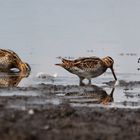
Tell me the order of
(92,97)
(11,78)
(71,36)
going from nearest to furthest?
(92,97) < (11,78) < (71,36)

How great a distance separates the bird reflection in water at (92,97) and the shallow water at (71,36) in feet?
0.63

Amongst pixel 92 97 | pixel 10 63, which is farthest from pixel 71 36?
pixel 92 97

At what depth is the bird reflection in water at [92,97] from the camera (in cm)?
1252

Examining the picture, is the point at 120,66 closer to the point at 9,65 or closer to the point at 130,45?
the point at 9,65

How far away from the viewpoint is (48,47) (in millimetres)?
23141

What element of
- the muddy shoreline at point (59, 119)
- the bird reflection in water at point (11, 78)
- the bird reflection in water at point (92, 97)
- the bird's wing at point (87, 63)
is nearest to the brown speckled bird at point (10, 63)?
the bird reflection in water at point (11, 78)

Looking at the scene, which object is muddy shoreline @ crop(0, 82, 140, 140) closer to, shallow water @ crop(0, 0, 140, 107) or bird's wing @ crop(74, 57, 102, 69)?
shallow water @ crop(0, 0, 140, 107)

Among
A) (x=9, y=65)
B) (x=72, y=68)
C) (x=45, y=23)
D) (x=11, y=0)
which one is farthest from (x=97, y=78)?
(x=11, y=0)

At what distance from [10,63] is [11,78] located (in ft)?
6.54

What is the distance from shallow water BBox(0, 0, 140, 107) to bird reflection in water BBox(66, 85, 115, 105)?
191mm

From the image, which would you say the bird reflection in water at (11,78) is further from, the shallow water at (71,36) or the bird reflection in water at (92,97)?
the bird reflection in water at (92,97)

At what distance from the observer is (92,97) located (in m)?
13.3

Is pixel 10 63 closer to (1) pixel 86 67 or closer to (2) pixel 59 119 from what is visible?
(1) pixel 86 67

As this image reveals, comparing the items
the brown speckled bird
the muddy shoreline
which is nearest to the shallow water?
the brown speckled bird
